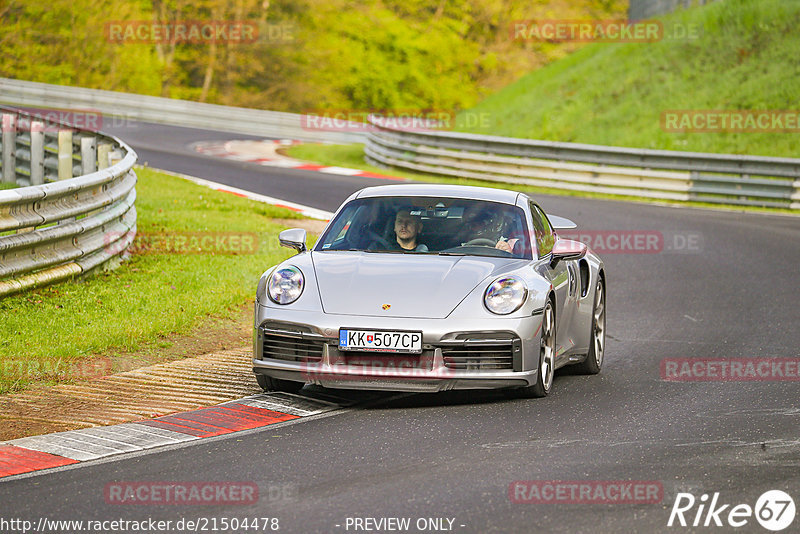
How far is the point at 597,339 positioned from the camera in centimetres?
888

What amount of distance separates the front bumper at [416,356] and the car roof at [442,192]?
4.82ft

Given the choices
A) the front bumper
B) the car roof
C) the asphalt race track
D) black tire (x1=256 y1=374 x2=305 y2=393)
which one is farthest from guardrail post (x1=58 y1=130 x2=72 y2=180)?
the front bumper

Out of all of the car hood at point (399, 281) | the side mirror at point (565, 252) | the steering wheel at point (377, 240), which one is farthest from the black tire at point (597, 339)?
the steering wheel at point (377, 240)

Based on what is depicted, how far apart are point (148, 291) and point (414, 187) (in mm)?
3389

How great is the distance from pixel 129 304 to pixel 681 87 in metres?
23.5

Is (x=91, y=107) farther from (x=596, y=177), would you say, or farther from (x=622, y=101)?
(x=596, y=177)

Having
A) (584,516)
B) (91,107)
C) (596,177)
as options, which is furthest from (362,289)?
(91,107)

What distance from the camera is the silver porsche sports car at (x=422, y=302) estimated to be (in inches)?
273

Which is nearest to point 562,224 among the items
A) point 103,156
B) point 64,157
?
point 103,156

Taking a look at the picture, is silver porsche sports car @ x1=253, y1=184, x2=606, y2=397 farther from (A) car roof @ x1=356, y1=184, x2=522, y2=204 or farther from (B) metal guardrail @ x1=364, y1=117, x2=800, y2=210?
(B) metal guardrail @ x1=364, y1=117, x2=800, y2=210

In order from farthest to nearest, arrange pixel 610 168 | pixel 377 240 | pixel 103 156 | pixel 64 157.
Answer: pixel 610 168
pixel 64 157
pixel 103 156
pixel 377 240

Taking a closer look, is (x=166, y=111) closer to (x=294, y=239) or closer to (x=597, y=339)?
(x=597, y=339)

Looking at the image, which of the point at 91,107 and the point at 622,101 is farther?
the point at 91,107

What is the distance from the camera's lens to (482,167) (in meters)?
25.6
